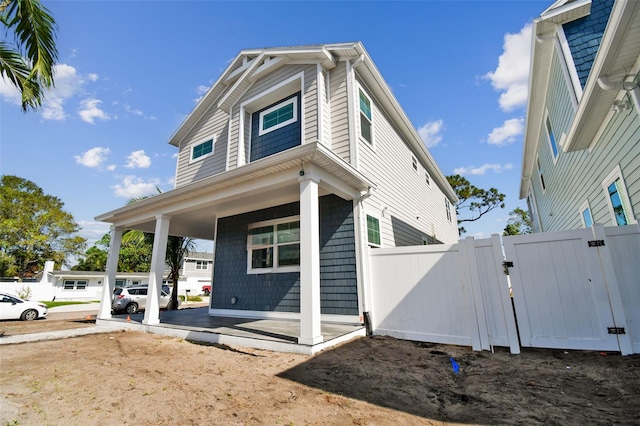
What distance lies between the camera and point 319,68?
721cm

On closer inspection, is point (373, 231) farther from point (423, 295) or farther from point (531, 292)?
point (531, 292)

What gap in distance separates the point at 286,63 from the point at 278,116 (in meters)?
1.56

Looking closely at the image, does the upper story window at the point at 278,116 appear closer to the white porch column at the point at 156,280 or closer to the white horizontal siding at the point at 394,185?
the white horizontal siding at the point at 394,185

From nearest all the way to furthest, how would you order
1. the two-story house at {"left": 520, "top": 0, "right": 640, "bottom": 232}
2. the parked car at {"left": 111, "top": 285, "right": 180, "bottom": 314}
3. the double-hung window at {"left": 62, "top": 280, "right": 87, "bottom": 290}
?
the two-story house at {"left": 520, "top": 0, "right": 640, "bottom": 232} → the parked car at {"left": 111, "top": 285, "right": 180, "bottom": 314} → the double-hung window at {"left": 62, "top": 280, "right": 87, "bottom": 290}

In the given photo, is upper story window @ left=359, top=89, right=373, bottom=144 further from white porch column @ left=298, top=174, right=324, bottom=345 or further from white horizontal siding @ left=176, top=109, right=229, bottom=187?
white horizontal siding @ left=176, top=109, right=229, bottom=187

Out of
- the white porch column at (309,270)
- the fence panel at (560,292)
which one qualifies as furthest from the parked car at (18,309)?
the fence panel at (560,292)

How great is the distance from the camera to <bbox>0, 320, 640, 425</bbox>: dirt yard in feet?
7.82

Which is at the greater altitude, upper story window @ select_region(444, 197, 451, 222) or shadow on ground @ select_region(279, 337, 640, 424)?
upper story window @ select_region(444, 197, 451, 222)

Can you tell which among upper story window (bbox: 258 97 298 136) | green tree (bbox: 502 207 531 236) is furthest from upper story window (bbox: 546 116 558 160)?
green tree (bbox: 502 207 531 236)

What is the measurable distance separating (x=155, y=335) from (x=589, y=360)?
7900mm

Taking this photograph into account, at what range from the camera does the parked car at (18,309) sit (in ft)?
36.8

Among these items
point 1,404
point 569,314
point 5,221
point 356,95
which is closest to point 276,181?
point 356,95

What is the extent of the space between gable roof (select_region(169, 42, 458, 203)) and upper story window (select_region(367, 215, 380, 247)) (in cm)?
405

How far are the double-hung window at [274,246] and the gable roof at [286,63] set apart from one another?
4.38 m
